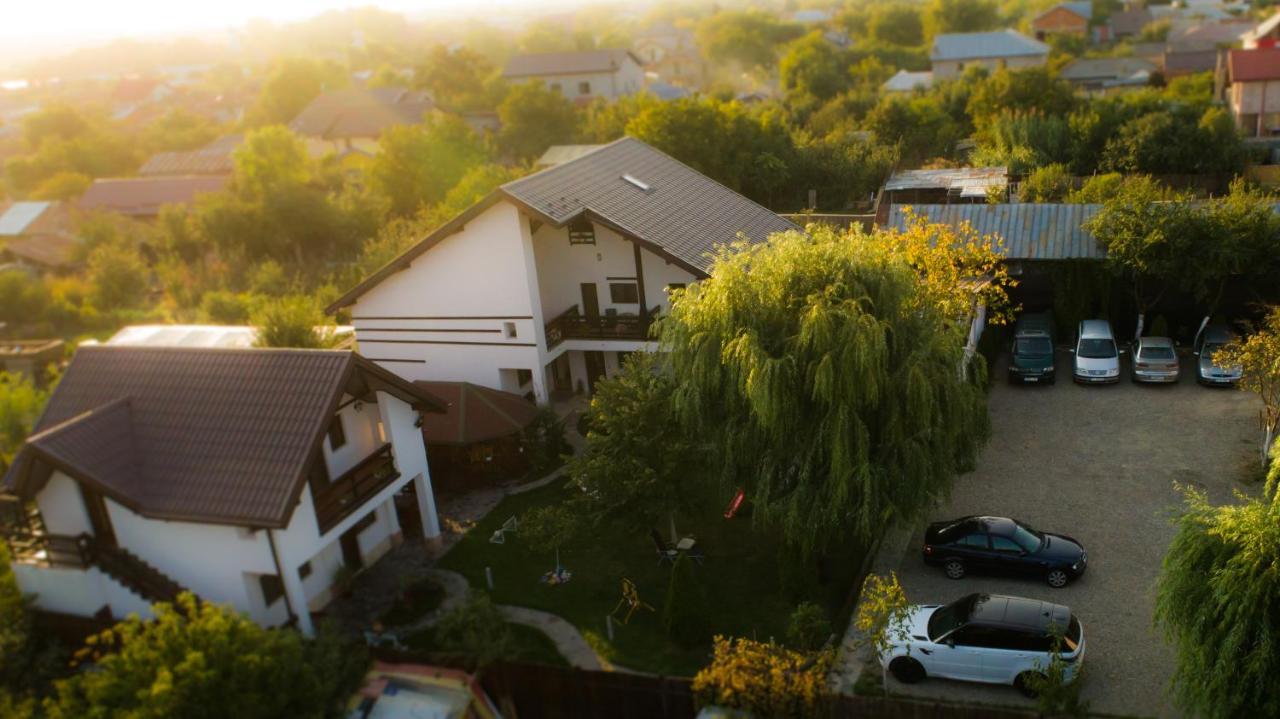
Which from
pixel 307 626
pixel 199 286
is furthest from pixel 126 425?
pixel 199 286

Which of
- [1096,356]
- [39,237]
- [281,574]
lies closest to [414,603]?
[281,574]

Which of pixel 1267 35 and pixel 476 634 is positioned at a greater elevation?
pixel 1267 35

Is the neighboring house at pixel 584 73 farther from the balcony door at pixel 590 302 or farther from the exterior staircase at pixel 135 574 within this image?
the exterior staircase at pixel 135 574

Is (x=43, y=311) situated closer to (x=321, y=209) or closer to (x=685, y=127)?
(x=321, y=209)

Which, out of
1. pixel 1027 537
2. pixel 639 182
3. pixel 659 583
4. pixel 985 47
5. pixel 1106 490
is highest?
pixel 639 182

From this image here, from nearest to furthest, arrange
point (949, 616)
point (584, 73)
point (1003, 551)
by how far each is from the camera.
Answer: point (949, 616) → point (1003, 551) → point (584, 73)

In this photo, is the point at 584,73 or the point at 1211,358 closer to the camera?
the point at 1211,358

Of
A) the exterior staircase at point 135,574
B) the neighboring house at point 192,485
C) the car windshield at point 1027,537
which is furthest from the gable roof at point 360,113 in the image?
the car windshield at point 1027,537

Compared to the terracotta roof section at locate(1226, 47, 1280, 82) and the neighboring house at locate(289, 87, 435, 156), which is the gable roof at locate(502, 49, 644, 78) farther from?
the terracotta roof section at locate(1226, 47, 1280, 82)

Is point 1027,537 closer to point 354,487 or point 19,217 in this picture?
point 354,487
